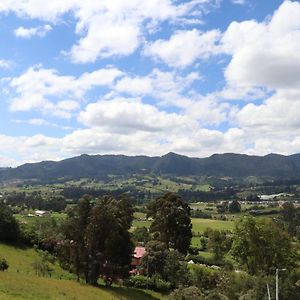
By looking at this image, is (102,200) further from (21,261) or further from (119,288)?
(21,261)

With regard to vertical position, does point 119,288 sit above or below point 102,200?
below

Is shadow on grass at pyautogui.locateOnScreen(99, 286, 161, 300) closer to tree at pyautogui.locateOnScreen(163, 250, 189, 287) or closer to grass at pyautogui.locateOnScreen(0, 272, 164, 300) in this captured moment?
grass at pyautogui.locateOnScreen(0, 272, 164, 300)

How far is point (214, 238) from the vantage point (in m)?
80.8

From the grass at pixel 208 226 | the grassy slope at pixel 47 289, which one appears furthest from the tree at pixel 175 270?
the grass at pixel 208 226

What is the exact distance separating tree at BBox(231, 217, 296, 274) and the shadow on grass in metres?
12.5

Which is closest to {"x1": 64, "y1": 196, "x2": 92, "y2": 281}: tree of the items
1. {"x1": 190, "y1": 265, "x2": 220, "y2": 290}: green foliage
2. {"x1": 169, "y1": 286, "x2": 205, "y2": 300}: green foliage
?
{"x1": 190, "y1": 265, "x2": 220, "y2": 290}: green foliage

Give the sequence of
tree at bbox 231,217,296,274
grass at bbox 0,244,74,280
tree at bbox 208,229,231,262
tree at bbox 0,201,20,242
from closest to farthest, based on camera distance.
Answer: grass at bbox 0,244,74,280
tree at bbox 231,217,296,274
tree at bbox 0,201,20,242
tree at bbox 208,229,231,262

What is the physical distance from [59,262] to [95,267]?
406 inches

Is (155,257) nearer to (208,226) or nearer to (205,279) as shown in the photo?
(205,279)

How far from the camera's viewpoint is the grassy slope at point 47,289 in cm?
3288

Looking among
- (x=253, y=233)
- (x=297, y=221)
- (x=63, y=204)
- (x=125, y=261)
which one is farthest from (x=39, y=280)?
(x=63, y=204)

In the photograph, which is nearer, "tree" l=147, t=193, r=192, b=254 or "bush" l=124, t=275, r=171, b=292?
"bush" l=124, t=275, r=171, b=292

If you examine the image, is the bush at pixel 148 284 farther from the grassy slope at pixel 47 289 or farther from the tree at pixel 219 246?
the tree at pixel 219 246

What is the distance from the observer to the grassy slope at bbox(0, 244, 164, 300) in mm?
32875
